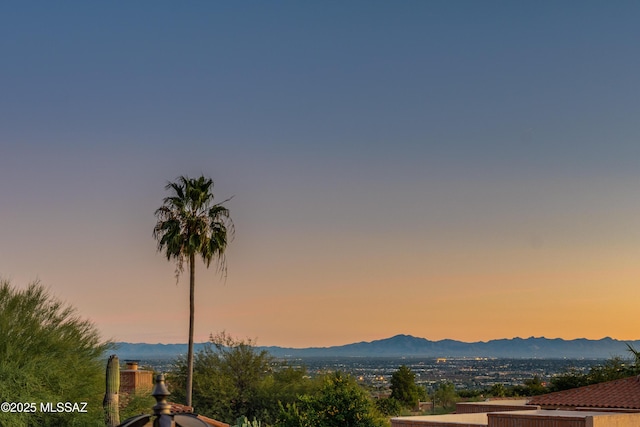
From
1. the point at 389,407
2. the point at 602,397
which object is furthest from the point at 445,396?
the point at 602,397

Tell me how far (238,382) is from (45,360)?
2308cm

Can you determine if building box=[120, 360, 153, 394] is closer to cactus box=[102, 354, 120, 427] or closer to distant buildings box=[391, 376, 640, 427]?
cactus box=[102, 354, 120, 427]

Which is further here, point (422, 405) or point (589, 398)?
point (422, 405)

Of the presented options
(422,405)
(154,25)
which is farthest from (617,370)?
(154,25)

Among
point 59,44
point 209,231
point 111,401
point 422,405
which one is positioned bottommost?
point 422,405

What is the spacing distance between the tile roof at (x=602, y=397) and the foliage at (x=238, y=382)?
19.3 m

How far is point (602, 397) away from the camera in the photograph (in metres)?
29.0

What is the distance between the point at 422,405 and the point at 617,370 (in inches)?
865

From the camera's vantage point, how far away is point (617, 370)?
61.0 metres

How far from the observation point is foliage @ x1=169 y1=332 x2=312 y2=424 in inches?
1854

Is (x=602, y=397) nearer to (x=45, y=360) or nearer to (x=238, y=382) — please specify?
(x=45, y=360)

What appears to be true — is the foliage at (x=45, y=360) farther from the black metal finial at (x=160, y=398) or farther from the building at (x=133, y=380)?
the black metal finial at (x=160, y=398)

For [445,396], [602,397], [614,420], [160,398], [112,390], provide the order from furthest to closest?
[445,396] → [602,397] → [112,390] → [614,420] → [160,398]

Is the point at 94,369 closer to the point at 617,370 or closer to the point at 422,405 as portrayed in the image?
the point at 617,370
